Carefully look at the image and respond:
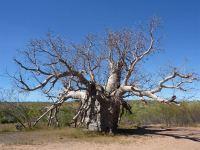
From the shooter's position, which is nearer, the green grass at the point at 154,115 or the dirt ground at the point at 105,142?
the dirt ground at the point at 105,142

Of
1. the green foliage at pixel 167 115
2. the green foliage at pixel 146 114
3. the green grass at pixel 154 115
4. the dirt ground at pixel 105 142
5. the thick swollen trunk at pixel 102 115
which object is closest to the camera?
the dirt ground at pixel 105 142

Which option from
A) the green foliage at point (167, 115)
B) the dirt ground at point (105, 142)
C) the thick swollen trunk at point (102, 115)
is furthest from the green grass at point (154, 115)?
the dirt ground at point (105, 142)

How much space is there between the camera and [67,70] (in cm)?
2227

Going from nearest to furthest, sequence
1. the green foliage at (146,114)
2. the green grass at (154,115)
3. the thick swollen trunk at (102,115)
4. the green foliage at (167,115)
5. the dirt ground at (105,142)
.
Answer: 1. the dirt ground at (105,142)
2. the thick swollen trunk at (102,115)
3. the green foliage at (146,114)
4. the green grass at (154,115)
5. the green foliage at (167,115)

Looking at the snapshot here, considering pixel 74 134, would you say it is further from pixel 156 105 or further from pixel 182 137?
pixel 156 105

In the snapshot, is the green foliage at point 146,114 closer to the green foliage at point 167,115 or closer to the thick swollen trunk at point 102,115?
the green foliage at point 167,115

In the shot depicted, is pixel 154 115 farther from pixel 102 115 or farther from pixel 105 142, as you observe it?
pixel 105 142

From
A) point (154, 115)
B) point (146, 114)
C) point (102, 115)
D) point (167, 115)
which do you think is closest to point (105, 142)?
point (102, 115)

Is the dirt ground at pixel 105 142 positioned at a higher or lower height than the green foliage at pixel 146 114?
lower

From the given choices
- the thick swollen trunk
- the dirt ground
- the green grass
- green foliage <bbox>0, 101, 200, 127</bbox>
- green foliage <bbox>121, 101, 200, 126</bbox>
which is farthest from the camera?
green foliage <bbox>121, 101, 200, 126</bbox>

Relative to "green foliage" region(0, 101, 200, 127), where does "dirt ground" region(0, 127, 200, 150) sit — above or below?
below

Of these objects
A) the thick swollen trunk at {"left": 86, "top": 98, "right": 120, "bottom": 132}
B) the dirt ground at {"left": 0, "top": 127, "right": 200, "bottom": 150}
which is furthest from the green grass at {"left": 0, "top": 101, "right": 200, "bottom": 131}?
the dirt ground at {"left": 0, "top": 127, "right": 200, "bottom": 150}

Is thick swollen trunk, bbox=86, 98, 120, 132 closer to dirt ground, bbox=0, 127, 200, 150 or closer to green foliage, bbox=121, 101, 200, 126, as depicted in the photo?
dirt ground, bbox=0, 127, 200, 150

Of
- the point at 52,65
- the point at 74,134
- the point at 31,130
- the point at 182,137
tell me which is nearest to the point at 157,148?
the point at 182,137
